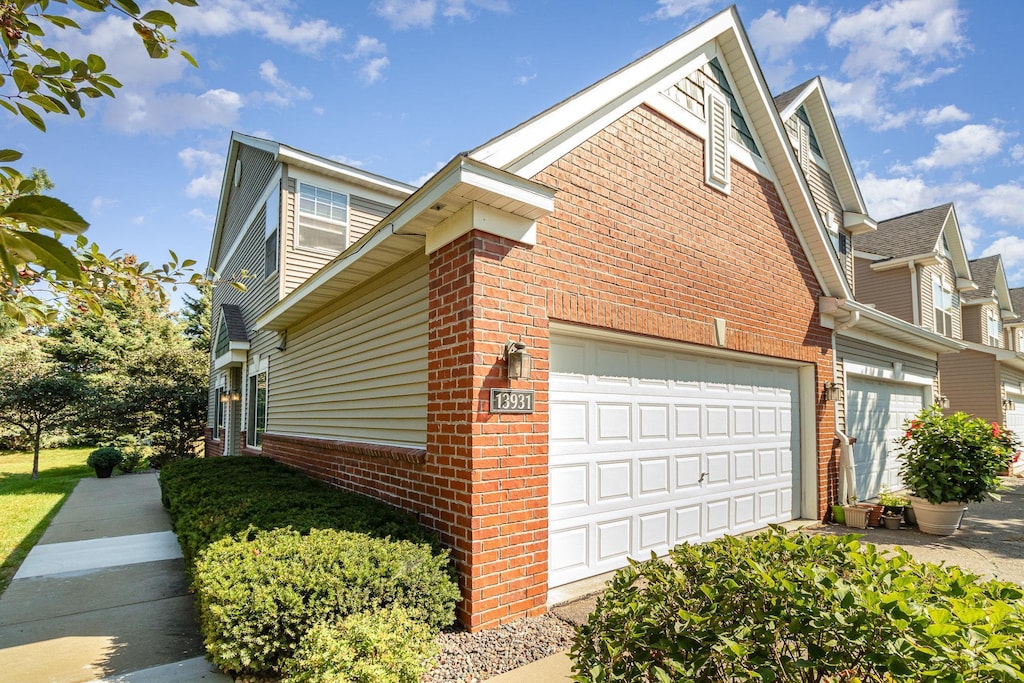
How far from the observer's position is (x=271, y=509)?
5609mm

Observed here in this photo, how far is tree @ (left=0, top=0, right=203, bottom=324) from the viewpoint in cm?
111

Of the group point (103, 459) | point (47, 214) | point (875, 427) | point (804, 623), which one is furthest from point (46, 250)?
point (103, 459)

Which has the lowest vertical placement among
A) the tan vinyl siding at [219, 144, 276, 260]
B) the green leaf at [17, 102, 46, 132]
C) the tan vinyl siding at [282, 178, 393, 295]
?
the green leaf at [17, 102, 46, 132]

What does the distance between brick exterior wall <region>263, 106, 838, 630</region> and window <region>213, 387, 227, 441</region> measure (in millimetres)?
8759

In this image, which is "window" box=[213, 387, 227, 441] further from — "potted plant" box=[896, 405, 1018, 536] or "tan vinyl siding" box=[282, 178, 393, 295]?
"potted plant" box=[896, 405, 1018, 536]

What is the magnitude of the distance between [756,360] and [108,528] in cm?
1043

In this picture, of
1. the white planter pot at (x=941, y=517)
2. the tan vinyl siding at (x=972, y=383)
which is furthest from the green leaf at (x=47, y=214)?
the tan vinyl siding at (x=972, y=383)

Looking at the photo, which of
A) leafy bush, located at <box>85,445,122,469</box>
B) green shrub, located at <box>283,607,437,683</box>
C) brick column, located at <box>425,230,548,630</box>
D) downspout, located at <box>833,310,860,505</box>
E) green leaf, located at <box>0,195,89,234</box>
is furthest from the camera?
leafy bush, located at <box>85,445,122,469</box>

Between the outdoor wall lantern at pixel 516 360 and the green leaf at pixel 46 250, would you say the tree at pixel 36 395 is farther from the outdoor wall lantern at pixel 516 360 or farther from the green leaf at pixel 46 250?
the green leaf at pixel 46 250

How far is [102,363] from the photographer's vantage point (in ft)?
87.1

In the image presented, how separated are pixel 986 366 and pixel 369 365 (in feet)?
64.2

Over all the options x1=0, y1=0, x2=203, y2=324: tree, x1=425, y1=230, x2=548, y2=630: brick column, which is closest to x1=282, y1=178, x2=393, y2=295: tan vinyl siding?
x1=425, y1=230, x2=548, y2=630: brick column

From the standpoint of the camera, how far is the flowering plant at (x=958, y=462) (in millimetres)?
8109

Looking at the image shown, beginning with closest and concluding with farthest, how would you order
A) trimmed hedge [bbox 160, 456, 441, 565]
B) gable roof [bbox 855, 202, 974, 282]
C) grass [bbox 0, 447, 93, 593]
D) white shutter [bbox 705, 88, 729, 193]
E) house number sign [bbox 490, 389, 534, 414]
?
1. house number sign [bbox 490, 389, 534, 414]
2. trimmed hedge [bbox 160, 456, 441, 565]
3. white shutter [bbox 705, 88, 729, 193]
4. grass [bbox 0, 447, 93, 593]
5. gable roof [bbox 855, 202, 974, 282]
